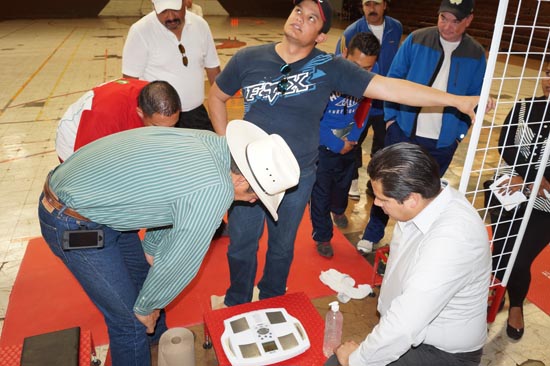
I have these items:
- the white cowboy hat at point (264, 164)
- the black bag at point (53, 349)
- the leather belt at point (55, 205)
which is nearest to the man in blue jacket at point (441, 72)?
the white cowboy hat at point (264, 164)

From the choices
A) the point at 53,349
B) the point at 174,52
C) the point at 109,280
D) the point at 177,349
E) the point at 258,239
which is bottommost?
the point at 177,349

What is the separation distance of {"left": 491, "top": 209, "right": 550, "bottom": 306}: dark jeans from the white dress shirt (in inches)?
38.6

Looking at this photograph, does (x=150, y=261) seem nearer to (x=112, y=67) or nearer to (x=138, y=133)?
(x=138, y=133)

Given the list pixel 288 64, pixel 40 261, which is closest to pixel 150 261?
pixel 288 64

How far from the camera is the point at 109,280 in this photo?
182cm

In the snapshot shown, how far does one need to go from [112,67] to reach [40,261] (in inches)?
301

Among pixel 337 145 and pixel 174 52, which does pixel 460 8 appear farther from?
pixel 174 52

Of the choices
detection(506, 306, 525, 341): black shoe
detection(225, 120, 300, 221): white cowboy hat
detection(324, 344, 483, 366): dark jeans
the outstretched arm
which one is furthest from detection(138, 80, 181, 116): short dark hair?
detection(506, 306, 525, 341): black shoe

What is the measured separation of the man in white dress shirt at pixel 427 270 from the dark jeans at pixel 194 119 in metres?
2.18

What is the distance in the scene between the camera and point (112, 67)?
978 cm

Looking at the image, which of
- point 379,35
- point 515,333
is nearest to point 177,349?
point 515,333

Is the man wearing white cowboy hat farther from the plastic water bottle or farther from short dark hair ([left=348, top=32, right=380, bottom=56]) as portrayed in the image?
short dark hair ([left=348, top=32, right=380, bottom=56])

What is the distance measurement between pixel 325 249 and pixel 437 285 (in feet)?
6.34

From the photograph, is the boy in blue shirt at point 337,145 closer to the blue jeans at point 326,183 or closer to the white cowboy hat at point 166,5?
the blue jeans at point 326,183
